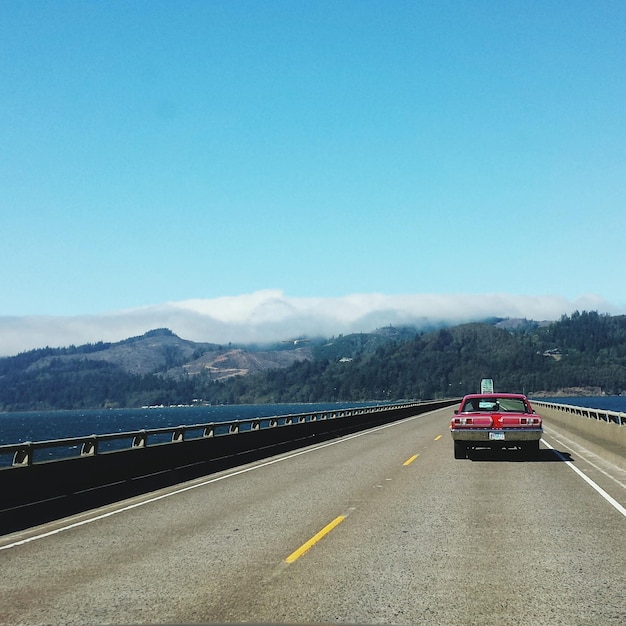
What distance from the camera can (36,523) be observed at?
11.9m

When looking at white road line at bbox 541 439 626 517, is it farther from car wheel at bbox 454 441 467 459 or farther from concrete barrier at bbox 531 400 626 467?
car wheel at bbox 454 441 467 459

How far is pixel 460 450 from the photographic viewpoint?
21.2 metres

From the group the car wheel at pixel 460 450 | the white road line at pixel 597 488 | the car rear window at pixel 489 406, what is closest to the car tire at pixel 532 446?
the white road line at pixel 597 488

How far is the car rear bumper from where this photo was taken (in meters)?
20.4

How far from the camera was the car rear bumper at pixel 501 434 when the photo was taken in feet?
66.9

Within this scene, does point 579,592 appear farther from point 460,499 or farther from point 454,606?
point 460,499

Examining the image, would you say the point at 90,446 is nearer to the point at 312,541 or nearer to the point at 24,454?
the point at 24,454

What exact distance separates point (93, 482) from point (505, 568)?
28.2 feet

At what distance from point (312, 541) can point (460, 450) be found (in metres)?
12.2

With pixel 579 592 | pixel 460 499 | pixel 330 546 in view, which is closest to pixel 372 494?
pixel 460 499

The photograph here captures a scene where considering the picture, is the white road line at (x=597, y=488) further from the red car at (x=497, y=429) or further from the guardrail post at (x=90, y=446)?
the guardrail post at (x=90, y=446)

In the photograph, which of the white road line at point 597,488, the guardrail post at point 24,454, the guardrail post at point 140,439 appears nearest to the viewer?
the guardrail post at point 24,454

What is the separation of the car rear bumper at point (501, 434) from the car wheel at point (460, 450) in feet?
1.48

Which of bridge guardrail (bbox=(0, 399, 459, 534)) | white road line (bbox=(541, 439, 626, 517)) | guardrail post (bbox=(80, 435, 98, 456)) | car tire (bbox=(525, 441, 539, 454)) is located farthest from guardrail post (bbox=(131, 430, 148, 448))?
car tire (bbox=(525, 441, 539, 454))
